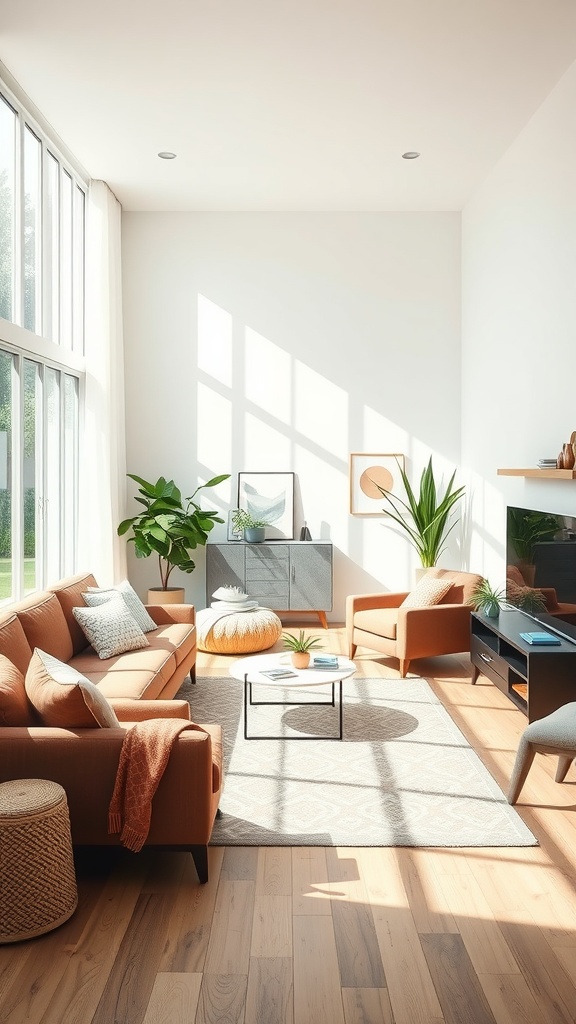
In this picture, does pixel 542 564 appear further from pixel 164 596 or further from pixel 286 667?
pixel 164 596

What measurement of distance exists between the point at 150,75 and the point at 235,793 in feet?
13.6

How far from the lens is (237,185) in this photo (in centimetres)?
720

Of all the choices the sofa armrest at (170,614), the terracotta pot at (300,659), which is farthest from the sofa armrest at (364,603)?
the terracotta pot at (300,659)

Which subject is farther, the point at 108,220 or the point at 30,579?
the point at 108,220

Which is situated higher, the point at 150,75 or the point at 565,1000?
the point at 150,75

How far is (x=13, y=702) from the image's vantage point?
10.2ft

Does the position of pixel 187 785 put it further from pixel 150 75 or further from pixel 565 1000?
pixel 150 75

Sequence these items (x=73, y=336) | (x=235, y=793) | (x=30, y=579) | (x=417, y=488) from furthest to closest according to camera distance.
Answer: (x=417, y=488)
(x=73, y=336)
(x=30, y=579)
(x=235, y=793)

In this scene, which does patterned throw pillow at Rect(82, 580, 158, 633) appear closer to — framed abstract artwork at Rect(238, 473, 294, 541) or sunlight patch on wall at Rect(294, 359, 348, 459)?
framed abstract artwork at Rect(238, 473, 294, 541)

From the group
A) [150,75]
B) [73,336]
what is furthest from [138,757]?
[73,336]

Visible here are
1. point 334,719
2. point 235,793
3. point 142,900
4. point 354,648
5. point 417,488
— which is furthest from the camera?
point 417,488

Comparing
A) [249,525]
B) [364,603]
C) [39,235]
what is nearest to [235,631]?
[364,603]

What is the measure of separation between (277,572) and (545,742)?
4238mm

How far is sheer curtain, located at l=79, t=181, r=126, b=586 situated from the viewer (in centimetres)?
704
